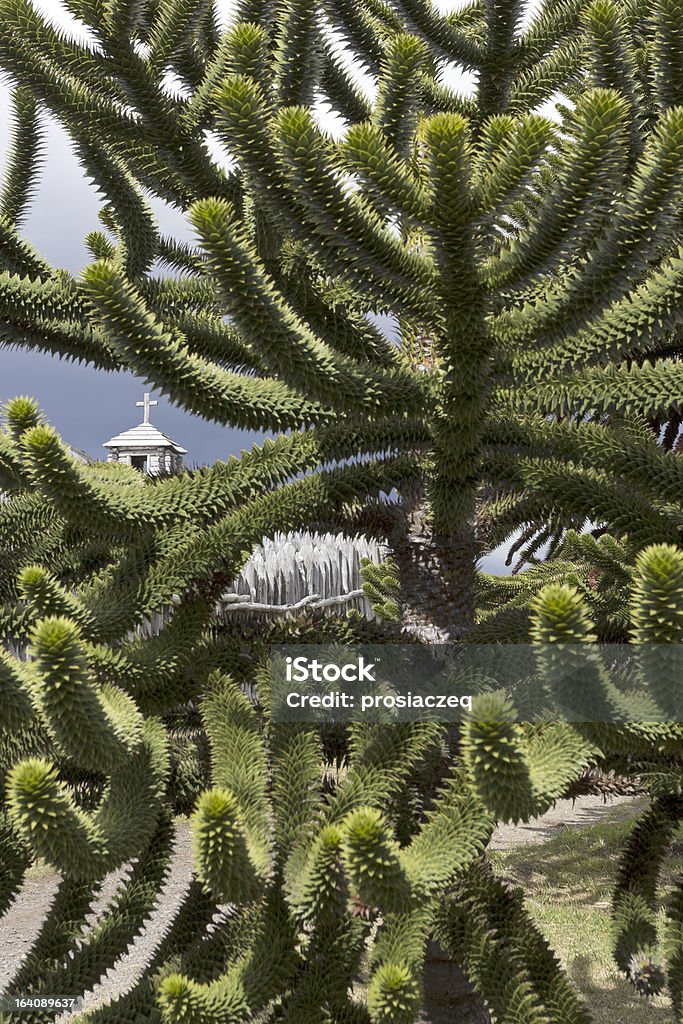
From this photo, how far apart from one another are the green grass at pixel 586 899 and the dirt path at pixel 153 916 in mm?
224

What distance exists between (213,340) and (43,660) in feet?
3.97

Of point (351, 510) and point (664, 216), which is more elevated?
point (664, 216)

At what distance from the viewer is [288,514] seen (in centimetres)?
203

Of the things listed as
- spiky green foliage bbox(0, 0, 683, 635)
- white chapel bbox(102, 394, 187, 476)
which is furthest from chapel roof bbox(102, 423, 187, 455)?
spiky green foliage bbox(0, 0, 683, 635)

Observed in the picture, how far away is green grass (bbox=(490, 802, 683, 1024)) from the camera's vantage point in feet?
14.3

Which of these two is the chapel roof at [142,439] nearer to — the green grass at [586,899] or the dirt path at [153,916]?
the dirt path at [153,916]

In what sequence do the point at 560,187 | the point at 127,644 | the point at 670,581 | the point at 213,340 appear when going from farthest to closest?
1. the point at 213,340
2. the point at 127,644
3. the point at 560,187
4. the point at 670,581

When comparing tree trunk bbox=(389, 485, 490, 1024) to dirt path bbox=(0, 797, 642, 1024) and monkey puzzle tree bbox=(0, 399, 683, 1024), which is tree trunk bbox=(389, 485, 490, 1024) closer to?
monkey puzzle tree bbox=(0, 399, 683, 1024)

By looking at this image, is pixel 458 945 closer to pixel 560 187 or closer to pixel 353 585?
pixel 560 187

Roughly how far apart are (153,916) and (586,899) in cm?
299

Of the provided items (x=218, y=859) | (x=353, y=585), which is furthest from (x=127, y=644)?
(x=353, y=585)

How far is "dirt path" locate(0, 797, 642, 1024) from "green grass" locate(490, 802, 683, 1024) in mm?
224

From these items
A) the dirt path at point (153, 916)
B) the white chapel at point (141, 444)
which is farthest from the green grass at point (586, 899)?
the white chapel at point (141, 444)

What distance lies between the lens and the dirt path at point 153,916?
474cm
